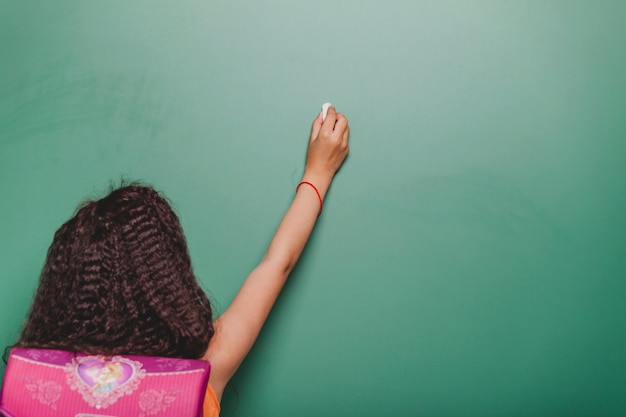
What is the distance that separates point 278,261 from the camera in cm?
97

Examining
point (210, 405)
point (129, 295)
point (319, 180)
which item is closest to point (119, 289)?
point (129, 295)

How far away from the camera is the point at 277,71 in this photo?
1.08 m

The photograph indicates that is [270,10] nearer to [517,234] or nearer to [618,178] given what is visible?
[517,234]

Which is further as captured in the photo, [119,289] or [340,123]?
[340,123]

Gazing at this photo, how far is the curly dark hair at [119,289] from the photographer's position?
797 millimetres

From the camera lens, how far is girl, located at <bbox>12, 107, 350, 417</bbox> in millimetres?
798

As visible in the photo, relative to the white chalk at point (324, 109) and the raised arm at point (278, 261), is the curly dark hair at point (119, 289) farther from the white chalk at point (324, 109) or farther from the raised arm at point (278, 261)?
the white chalk at point (324, 109)

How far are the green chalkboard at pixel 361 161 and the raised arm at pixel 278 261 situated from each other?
0.04 metres

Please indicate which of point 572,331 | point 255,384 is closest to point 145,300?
point 255,384

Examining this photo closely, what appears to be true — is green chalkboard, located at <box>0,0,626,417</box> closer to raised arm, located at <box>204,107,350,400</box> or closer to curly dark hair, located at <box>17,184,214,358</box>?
raised arm, located at <box>204,107,350,400</box>

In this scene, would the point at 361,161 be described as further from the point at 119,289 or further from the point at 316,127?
the point at 119,289

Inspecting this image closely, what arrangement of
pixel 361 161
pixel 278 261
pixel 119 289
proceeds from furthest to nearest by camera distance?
1. pixel 361 161
2. pixel 278 261
3. pixel 119 289

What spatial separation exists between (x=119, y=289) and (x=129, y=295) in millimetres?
18

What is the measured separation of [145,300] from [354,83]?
60 cm
